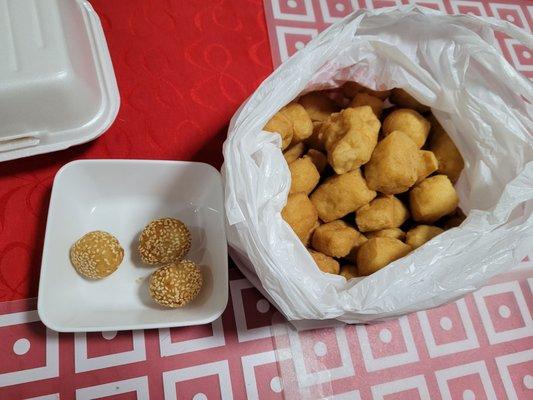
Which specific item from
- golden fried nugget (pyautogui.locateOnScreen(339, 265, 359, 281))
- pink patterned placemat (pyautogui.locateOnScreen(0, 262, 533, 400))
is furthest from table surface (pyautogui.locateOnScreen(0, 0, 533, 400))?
golden fried nugget (pyautogui.locateOnScreen(339, 265, 359, 281))

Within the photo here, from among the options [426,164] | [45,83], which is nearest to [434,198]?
[426,164]

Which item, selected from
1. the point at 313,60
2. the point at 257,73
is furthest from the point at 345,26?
the point at 257,73

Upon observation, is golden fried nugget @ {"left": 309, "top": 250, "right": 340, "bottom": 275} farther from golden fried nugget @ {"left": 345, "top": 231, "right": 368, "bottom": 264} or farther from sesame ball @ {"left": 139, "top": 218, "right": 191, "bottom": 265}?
sesame ball @ {"left": 139, "top": 218, "right": 191, "bottom": 265}

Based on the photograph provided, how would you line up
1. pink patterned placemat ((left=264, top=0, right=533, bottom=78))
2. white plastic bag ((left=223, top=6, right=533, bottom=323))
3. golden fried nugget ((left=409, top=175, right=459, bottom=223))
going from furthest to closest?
1. pink patterned placemat ((left=264, top=0, right=533, bottom=78))
2. golden fried nugget ((left=409, top=175, right=459, bottom=223))
3. white plastic bag ((left=223, top=6, right=533, bottom=323))

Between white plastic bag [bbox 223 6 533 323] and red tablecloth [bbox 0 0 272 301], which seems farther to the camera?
red tablecloth [bbox 0 0 272 301]

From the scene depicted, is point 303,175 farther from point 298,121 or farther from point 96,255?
point 96,255

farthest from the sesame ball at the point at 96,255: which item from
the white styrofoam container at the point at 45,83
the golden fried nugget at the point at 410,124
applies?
the golden fried nugget at the point at 410,124

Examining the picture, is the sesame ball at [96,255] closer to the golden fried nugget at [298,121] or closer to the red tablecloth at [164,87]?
the red tablecloth at [164,87]
